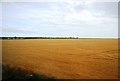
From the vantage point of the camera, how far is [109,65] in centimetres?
1576

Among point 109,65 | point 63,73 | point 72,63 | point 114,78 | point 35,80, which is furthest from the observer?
point 72,63

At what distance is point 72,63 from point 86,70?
2681 mm


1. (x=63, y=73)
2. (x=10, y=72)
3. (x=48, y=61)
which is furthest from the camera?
(x=48, y=61)

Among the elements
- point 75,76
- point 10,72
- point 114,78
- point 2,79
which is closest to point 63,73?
point 75,76

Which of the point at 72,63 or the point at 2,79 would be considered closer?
the point at 2,79

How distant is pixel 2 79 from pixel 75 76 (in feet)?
15.3

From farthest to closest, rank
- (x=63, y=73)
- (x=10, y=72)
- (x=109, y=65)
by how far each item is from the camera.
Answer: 1. (x=109, y=65)
2. (x=63, y=73)
3. (x=10, y=72)

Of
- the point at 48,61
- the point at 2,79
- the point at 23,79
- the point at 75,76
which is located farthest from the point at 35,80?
the point at 48,61

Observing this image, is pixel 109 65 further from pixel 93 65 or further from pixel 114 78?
pixel 114 78

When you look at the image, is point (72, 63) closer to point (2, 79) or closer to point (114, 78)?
point (114, 78)

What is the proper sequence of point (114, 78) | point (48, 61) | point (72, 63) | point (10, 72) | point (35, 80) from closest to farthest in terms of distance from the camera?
point (35, 80) < point (10, 72) < point (114, 78) < point (72, 63) < point (48, 61)

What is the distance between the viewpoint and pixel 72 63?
17.5m

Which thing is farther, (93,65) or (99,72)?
(93,65)

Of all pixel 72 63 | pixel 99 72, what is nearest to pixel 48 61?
pixel 72 63
